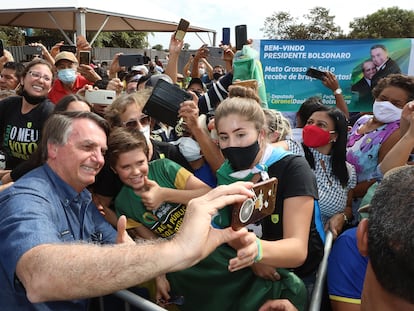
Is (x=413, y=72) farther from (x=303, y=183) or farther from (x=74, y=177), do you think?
(x=74, y=177)

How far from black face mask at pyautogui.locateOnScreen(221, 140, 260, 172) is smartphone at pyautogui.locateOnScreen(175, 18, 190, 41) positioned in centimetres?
204

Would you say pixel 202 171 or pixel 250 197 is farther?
pixel 202 171

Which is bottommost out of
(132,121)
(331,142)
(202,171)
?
(202,171)

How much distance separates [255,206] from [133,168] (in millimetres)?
1152

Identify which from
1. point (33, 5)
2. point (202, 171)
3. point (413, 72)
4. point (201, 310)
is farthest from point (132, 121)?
point (33, 5)

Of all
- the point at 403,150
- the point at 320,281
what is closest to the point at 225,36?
the point at 403,150

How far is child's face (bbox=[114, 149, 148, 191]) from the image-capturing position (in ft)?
7.88

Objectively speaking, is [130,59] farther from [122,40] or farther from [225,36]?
[122,40]

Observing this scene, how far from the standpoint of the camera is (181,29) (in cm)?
386

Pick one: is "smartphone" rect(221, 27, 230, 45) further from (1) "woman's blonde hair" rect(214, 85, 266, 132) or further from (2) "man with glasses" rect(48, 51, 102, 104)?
(1) "woman's blonde hair" rect(214, 85, 266, 132)

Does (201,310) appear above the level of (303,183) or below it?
below

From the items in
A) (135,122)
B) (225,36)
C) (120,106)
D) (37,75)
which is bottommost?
(135,122)

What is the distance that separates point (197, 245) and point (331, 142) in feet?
6.70

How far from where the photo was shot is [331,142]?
3.08 meters
